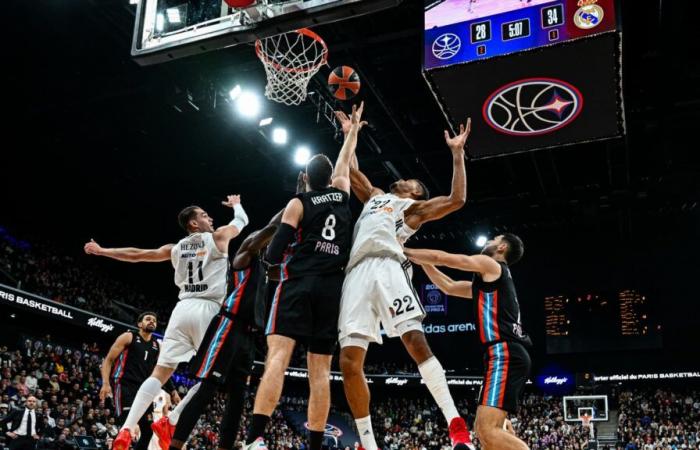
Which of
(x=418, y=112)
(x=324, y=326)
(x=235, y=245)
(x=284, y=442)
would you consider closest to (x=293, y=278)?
(x=324, y=326)

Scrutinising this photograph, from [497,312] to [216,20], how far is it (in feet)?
13.7

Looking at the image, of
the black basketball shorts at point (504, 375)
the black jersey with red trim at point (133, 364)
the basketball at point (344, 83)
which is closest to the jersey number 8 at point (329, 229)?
the black basketball shorts at point (504, 375)

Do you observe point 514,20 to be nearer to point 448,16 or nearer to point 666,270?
point 448,16

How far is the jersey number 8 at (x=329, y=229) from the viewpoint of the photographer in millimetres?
4387

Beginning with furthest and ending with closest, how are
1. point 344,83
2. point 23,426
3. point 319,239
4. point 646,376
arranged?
point 646,376 → point 23,426 → point 344,83 → point 319,239

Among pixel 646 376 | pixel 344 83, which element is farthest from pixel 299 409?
pixel 344 83

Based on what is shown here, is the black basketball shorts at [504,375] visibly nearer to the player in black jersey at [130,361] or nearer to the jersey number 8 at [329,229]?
the jersey number 8 at [329,229]

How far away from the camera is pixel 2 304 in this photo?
52.9 feet

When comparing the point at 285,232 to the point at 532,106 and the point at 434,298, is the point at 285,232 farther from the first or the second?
the point at 434,298

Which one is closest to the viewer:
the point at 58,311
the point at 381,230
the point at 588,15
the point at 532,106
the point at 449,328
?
the point at 381,230

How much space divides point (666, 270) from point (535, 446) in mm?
8075

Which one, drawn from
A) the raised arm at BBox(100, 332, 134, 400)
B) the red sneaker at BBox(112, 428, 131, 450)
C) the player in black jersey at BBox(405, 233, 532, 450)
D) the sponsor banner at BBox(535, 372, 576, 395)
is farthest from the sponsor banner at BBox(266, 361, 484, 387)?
the red sneaker at BBox(112, 428, 131, 450)

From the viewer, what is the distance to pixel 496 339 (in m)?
5.08

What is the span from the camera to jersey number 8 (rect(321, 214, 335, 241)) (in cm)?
439
